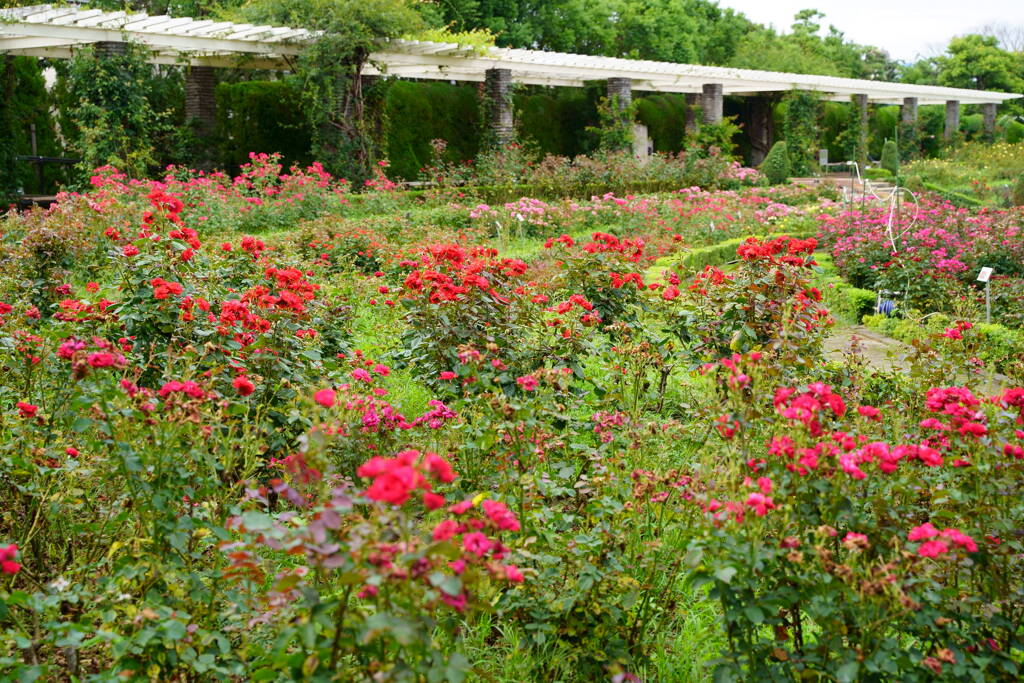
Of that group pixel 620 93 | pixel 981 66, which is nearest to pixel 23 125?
pixel 620 93

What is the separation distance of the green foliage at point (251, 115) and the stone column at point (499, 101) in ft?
11.4

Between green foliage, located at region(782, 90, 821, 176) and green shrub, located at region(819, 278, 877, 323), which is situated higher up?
green foliage, located at region(782, 90, 821, 176)

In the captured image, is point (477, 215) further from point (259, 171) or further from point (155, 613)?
point (155, 613)

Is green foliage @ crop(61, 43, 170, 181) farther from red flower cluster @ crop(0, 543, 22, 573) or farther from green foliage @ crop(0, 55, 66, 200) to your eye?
red flower cluster @ crop(0, 543, 22, 573)

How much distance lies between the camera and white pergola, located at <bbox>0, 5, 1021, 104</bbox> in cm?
1155

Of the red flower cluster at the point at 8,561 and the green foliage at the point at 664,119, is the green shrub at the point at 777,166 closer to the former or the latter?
the green foliage at the point at 664,119

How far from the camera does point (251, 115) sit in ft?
48.3

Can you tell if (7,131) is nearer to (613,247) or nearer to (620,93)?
(620,93)

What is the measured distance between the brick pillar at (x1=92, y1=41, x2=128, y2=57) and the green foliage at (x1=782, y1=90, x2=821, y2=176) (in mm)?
15995

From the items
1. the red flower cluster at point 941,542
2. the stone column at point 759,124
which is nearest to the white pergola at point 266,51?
the stone column at point 759,124

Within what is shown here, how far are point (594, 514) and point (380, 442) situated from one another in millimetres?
1037

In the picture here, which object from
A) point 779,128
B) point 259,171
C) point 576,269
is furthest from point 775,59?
point 576,269

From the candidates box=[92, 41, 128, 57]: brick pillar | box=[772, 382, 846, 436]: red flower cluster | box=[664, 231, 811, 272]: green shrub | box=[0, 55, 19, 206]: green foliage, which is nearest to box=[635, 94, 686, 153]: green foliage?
box=[664, 231, 811, 272]: green shrub

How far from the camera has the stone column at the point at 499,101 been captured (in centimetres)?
1653
